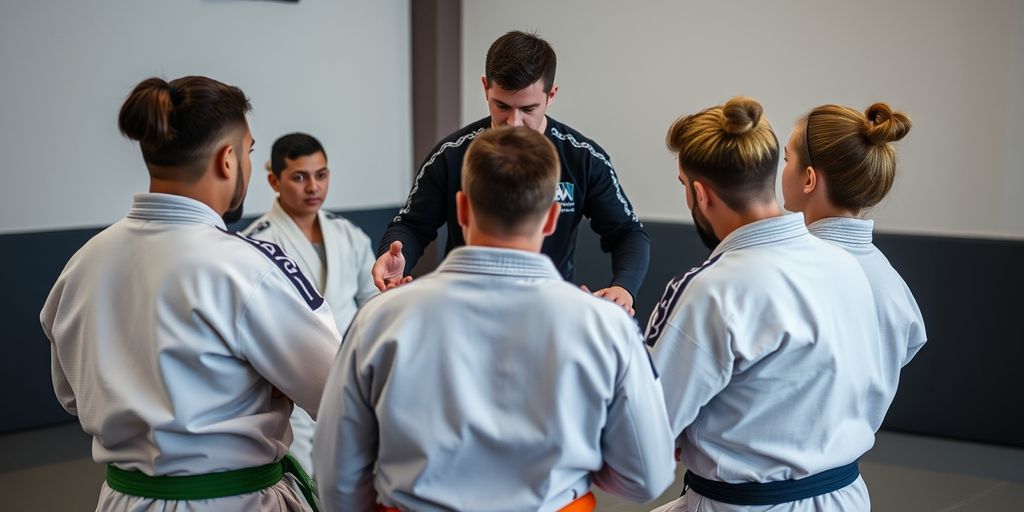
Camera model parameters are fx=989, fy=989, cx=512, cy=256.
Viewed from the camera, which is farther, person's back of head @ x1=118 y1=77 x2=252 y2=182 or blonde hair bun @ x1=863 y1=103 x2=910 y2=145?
blonde hair bun @ x1=863 y1=103 x2=910 y2=145

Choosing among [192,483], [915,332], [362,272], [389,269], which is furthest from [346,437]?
[362,272]

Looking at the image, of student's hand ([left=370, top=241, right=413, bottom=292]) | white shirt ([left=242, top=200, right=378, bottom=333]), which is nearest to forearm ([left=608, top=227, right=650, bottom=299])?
student's hand ([left=370, top=241, right=413, bottom=292])

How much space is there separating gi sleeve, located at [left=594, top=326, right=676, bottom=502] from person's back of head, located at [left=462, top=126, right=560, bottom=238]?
210mm

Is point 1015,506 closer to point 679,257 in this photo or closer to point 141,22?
→ point 679,257

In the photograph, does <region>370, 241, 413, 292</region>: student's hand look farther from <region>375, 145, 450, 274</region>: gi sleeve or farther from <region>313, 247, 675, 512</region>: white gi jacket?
<region>313, 247, 675, 512</region>: white gi jacket

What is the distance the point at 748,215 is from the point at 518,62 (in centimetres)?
Answer: 78

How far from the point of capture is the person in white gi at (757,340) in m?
1.60

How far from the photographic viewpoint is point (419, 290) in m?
1.35

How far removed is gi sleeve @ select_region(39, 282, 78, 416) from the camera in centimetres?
171

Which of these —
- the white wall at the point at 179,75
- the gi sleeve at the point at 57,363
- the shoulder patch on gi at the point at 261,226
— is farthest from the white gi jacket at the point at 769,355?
the white wall at the point at 179,75

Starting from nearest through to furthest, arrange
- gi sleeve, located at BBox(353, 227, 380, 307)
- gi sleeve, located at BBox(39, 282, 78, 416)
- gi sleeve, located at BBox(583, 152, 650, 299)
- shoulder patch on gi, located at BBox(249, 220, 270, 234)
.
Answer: gi sleeve, located at BBox(39, 282, 78, 416) < gi sleeve, located at BBox(583, 152, 650, 299) < shoulder patch on gi, located at BBox(249, 220, 270, 234) < gi sleeve, located at BBox(353, 227, 380, 307)

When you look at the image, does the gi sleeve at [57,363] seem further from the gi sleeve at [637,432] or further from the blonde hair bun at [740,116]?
the blonde hair bun at [740,116]

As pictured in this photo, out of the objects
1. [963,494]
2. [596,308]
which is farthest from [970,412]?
[596,308]

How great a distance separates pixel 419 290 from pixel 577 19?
3654 millimetres
